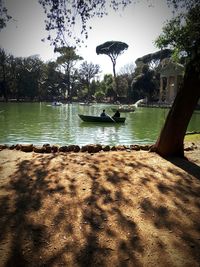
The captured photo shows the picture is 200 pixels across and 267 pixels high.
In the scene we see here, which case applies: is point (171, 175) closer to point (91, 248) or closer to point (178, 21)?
point (91, 248)

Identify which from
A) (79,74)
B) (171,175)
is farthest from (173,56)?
(79,74)

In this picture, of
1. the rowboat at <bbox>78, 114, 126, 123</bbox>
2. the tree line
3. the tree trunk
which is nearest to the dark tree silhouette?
the tree line

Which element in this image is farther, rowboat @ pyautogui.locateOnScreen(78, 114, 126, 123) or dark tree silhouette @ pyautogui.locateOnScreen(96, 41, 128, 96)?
dark tree silhouette @ pyautogui.locateOnScreen(96, 41, 128, 96)

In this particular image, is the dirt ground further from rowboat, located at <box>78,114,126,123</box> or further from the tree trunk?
rowboat, located at <box>78,114,126,123</box>

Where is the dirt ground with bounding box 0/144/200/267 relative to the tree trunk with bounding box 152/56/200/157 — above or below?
below

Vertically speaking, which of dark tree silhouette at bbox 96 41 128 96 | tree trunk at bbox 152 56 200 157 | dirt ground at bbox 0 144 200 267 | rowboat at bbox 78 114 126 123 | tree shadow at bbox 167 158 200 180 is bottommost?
rowboat at bbox 78 114 126 123

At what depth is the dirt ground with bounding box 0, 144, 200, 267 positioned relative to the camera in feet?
14.0

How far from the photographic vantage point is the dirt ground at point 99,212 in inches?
168

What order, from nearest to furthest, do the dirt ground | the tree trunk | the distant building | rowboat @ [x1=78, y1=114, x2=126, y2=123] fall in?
the dirt ground
the tree trunk
rowboat @ [x1=78, y1=114, x2=126, y2=123]
the distant building

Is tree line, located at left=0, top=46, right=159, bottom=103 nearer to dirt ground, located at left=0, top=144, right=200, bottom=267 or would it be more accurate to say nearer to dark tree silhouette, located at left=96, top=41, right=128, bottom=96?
dark tree silhouette, located at left=96, top=41, right=128, bottom=96

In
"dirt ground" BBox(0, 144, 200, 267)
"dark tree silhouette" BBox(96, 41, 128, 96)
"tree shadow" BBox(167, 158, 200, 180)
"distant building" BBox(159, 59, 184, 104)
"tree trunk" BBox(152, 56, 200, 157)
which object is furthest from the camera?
"dark tree silhouette" BBox(96, 41, 128, 96)

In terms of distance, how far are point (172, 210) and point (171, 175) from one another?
5.63 ft

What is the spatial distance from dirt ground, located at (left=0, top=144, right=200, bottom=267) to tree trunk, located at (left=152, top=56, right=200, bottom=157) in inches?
28.7

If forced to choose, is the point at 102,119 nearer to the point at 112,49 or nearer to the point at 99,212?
the point at 99,212
